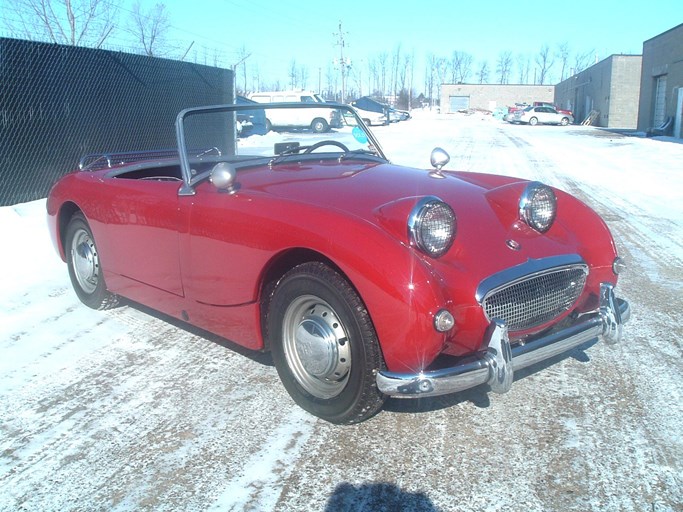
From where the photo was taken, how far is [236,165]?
12.8 ft

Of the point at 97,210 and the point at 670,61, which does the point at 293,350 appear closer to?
the point at 97,210

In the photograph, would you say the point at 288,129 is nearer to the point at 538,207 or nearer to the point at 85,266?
the point at 85,266

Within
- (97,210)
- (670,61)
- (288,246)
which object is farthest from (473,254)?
(670,61)

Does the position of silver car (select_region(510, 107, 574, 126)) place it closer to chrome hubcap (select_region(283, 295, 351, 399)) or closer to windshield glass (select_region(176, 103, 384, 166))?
windshield glass (select_region(176, 103, 384, 166))

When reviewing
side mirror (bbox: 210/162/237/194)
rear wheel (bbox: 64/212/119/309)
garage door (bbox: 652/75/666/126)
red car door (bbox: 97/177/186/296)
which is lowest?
rear wheel (bbox: 64/212/119/309)

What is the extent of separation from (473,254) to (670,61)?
3238cm

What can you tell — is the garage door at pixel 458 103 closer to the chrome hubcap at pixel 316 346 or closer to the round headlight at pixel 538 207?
the round headlight at pixel 538 207

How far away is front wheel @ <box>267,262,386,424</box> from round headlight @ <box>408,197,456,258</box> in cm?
37

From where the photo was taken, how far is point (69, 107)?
953cm

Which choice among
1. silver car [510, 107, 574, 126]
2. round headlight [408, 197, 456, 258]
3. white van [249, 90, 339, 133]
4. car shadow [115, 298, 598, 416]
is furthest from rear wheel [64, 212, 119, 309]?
silver car [510, 107, 574, 126]

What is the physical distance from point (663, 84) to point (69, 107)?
30978mm

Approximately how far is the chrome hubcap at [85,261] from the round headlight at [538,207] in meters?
2.93

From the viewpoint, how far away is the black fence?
858 cm

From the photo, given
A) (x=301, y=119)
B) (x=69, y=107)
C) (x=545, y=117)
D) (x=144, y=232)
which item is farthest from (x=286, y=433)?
(x=545, y=117)
